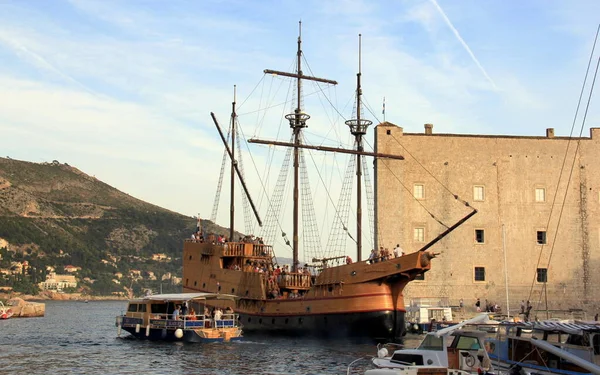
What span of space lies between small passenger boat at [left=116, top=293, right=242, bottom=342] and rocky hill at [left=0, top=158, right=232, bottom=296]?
387 ft

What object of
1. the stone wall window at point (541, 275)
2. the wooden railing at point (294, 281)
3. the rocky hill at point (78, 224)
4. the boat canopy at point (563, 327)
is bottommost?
the boat canopy at point (563, 327)

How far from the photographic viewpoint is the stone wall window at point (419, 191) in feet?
170

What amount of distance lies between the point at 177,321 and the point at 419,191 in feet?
71.9

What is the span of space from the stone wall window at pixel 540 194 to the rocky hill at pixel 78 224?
4681 inches

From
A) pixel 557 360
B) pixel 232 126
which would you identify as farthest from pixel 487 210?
pixel 557 360

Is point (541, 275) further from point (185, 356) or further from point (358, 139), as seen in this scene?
point (185, 356)

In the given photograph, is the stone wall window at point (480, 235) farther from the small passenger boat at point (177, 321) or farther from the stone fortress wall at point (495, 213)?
the small passenger boat at point (177, 321)

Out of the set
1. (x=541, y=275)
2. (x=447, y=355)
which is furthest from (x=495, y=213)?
(x=447, y=355)

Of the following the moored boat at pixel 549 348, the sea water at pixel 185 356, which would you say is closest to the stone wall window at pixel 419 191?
the sea water at pixel 185 356

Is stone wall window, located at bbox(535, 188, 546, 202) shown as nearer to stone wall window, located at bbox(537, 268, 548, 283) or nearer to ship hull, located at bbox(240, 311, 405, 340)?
stone wall window, located at bbox(537, 268, 548, 283)

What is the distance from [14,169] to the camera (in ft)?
545

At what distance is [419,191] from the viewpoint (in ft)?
170

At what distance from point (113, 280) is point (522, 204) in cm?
12475

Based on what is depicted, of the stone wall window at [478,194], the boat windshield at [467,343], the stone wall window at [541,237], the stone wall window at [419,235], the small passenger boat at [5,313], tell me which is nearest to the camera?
the boat windshield at [467,343]
